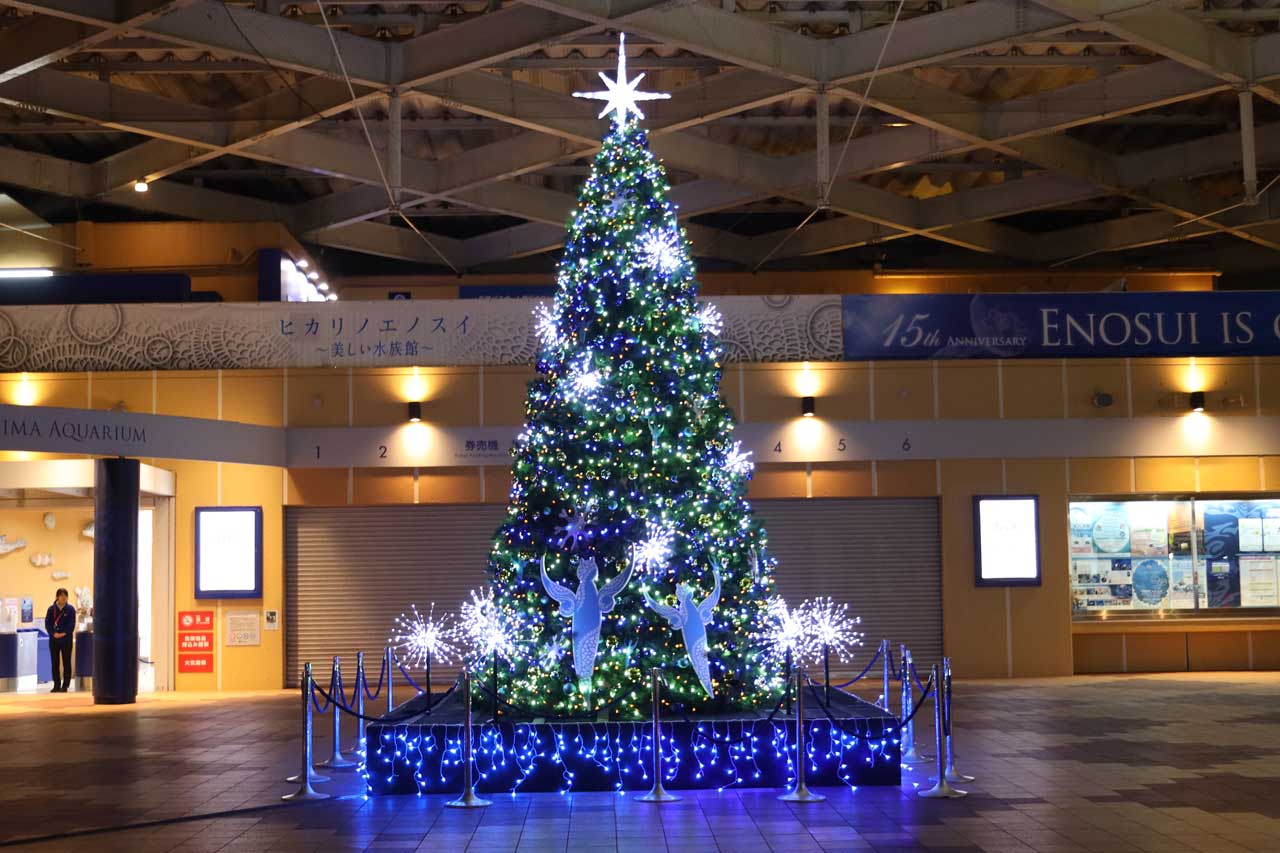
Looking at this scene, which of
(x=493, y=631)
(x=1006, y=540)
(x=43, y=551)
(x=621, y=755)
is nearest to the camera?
(x=621, y=755)

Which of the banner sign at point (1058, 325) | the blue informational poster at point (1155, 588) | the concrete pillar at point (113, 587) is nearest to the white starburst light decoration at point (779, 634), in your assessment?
the banner sign at point (1058, 325)

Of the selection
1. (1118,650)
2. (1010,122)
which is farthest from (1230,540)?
(1010,122)

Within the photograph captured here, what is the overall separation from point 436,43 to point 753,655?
10697 millimetres

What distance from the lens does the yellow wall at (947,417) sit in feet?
62.4

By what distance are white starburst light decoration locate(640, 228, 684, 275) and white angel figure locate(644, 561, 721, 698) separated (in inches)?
109

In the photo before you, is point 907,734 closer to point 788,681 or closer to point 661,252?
point 788,681

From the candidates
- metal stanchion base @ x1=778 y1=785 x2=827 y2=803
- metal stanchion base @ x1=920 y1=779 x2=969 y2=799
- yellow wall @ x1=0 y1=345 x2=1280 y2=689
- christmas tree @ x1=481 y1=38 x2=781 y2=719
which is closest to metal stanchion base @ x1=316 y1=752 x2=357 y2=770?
christmas tree @ x1=481 y1=38 x2=781 y2=719

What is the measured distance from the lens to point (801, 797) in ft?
32.8

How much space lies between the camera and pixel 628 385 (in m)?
11.2

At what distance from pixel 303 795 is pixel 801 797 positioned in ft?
12.6

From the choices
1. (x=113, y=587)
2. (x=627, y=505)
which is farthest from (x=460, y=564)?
(x=627, y=505)

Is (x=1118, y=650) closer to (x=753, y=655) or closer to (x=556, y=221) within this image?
(x=753, y=655)

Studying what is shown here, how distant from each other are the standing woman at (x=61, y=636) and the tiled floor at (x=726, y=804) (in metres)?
4.28

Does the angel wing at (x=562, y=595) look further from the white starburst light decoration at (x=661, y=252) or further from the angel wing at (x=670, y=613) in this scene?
the white starburst light decoration at (x=661, y=252)
